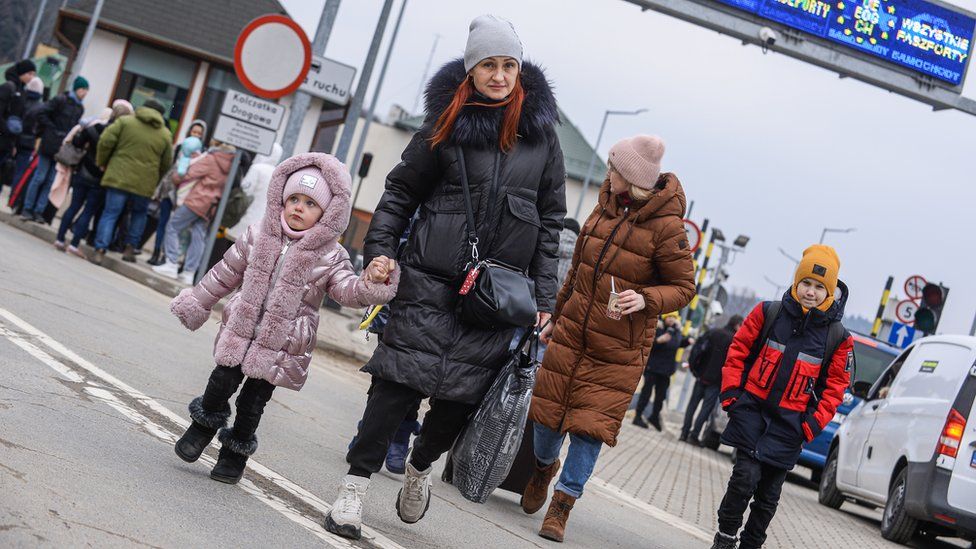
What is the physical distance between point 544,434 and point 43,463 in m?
3.03

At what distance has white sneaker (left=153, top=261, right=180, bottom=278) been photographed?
16831 millimetres

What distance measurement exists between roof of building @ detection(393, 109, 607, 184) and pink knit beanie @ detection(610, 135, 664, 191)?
67174 millimetres

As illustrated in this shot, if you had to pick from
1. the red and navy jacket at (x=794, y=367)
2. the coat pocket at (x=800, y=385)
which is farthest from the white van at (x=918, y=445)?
the coat pocket at (x=800, y=385)

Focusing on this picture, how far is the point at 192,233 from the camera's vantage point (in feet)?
55.7

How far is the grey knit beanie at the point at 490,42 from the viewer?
18.8 ft

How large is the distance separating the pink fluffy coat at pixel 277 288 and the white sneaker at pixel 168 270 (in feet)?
36.0

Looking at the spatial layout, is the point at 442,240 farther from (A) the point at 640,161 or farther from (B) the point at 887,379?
(B) the point at 887,379

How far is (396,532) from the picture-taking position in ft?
19.9

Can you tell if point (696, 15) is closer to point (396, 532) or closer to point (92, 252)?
point (92, 252)

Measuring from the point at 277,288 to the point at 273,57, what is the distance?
25.3 ft

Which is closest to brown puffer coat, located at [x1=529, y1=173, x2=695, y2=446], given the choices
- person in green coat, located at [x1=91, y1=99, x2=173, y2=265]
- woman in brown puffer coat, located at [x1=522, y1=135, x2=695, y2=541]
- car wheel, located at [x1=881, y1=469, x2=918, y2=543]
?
woman in brown puffer coat, located at [x1=522, y1=135, x2=695, y2=541]

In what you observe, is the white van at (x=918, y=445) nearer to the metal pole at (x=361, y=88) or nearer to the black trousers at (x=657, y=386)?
the black trousers at (x=657, y=386)

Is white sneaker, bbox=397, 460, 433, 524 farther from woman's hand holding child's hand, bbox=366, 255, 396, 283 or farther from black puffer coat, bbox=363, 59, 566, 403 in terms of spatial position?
woman's hand holding child's hand, bbox=366, 255, 396, 283

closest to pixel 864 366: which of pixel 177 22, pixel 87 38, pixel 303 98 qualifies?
pixel 303 98
